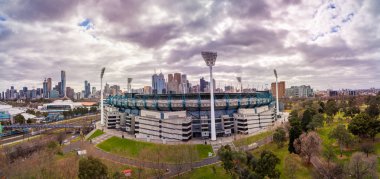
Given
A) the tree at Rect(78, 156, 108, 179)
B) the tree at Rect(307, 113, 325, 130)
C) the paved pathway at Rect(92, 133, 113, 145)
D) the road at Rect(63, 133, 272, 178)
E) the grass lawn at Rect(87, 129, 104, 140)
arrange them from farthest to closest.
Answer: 1. the grass lawn at Rect(87, 129, 104, 140)
2. the paved pathway at Rect(92, 133, 113, 145)
3. the tree at Rect(307, 113, 325, 130)
4. the road at Rect(63, 133, 272, 178)
5. the tree at Rect(78, 156, 108, 179)

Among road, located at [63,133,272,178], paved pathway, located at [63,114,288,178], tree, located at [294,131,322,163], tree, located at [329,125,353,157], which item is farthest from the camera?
paved pathway, located at [63,114,288,178]

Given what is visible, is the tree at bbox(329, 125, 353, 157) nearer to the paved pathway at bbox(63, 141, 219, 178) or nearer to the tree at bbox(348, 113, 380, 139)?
the tree at bbox(348, 113, 380, 139)

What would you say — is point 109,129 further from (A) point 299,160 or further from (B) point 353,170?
(B) point 353,170

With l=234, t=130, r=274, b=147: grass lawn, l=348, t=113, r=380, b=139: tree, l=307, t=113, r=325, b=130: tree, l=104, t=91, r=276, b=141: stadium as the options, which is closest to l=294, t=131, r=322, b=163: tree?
l=348, t=113, r=380, b=139: tree

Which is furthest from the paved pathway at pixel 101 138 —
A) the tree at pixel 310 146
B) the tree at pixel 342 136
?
the tree at pixel 342 136

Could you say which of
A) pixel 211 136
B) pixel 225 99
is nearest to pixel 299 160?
pixel 211 136

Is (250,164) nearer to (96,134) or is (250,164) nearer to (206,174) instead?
(206,174)
